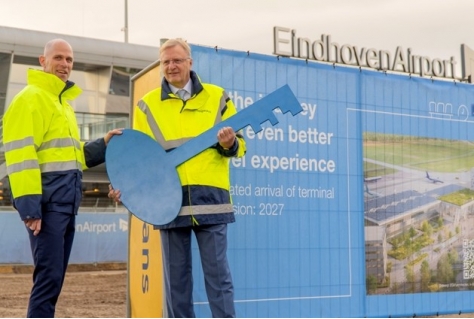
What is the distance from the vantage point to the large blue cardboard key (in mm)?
4555

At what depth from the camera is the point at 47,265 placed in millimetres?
4332

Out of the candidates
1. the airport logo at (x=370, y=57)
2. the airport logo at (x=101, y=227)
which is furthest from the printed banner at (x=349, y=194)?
the airport logo at (x=101, y=227)

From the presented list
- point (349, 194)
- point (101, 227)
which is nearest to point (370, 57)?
point (349, 194)

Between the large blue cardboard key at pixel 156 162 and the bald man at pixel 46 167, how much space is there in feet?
0.79

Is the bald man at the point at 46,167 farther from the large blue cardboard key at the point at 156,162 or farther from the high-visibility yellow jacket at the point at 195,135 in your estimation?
the high-visibility yellow jacket at the point at 195,135

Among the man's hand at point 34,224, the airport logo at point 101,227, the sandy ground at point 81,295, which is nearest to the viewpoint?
the man's hand at point 34,224

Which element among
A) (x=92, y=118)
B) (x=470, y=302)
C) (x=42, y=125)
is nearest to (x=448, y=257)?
(x=470, y=302)

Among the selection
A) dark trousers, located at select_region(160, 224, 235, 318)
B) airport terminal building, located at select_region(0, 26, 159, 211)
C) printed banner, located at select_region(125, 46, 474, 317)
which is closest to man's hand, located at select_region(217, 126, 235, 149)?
dark trousers, located at select_region(160, 224, 235, 318)

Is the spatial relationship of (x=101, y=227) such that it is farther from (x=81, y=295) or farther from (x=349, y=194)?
(x=349, y=194)

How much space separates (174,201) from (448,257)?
4.31 m

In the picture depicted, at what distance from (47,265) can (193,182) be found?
0.92 meters

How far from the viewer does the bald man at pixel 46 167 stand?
14.1 feet

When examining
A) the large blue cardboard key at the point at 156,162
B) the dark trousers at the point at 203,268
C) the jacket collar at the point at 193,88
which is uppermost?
the jacket collar at the point at 193,88

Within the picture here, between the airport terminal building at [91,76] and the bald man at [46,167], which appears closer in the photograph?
the bald man at [46,167]
